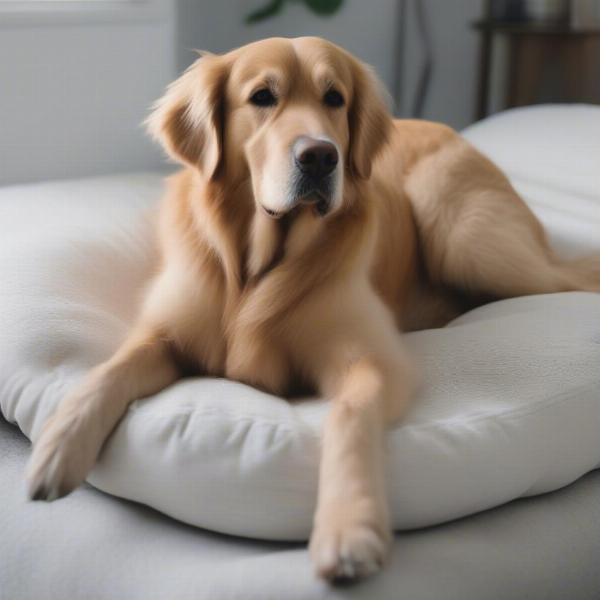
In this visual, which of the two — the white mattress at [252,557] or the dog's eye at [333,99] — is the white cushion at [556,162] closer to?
the dog's eye at [333,99]

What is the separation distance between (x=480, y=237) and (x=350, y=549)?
1120 mm

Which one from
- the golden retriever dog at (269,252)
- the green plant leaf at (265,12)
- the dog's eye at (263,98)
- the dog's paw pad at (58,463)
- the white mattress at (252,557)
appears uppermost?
the dog's eye at (263,98)

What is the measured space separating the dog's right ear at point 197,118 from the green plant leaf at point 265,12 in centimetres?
203

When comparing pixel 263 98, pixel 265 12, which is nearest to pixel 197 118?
pixel 263 98

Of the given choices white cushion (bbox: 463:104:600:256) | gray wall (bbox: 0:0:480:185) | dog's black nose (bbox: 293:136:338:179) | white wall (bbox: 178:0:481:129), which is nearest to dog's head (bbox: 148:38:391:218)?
dog's black nose (bbox: 293:136:338:179)

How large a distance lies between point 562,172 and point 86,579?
1839mm

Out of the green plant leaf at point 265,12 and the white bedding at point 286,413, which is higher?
the green plant leaf at point 265,12

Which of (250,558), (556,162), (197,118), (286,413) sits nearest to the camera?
(250,558)

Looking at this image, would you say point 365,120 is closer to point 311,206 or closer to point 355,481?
point 311,206

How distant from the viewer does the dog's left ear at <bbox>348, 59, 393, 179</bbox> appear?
64.8 inches

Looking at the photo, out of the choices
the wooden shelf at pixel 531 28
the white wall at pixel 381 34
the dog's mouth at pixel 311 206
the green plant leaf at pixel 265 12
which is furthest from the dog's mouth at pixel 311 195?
the wooden shelf at pixel 531 28

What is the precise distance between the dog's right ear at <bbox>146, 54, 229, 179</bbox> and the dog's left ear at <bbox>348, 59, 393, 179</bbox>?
9.4 inches

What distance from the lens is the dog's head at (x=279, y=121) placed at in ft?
4.71

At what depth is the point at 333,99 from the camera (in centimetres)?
157
